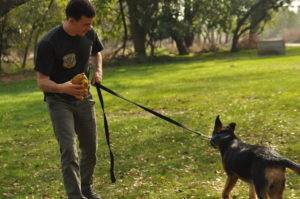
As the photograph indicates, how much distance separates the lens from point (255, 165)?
4.83 m

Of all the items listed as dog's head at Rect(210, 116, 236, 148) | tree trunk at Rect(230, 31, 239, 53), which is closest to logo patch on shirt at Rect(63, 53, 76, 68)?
dog's head at Rect(210, 116, 236, 148)

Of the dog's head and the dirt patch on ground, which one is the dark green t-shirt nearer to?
the dog's head

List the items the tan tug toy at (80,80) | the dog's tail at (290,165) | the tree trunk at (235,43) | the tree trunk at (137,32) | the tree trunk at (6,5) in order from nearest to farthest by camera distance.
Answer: the dog's tail at (290,165), the tan tug toy at (80,80), the tree trunk at (6,5), the tree trunk at (137,32), the tree trunk at (235,43)

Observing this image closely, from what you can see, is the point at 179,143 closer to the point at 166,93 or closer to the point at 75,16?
the point at 75,16

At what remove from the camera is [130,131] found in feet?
37.3

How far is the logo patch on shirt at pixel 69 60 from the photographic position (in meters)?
5.22

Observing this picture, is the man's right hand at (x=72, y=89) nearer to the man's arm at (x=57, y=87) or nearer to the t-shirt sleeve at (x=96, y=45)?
the man's arm at (x=57, y=87)

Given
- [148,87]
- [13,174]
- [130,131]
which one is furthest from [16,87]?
[13,174]

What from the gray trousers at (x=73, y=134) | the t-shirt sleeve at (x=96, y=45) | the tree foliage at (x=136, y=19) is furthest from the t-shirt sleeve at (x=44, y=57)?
the tree foliage at (x=136, y=19)

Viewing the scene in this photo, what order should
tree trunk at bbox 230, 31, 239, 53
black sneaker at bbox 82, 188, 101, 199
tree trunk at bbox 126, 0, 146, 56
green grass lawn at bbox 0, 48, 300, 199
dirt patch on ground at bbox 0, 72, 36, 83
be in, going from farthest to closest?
tree trunk at bbox 230, 31, 239, 53, tree trunk at bbox 126, 0, 146, 56, dirt patch on ground at bbox 0, 72, 36, 83, green grass lawn at bbox 0, 48, 300, 199, black sneaker at bbox 82, 188, 101, 199

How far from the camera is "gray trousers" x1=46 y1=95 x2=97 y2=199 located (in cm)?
519

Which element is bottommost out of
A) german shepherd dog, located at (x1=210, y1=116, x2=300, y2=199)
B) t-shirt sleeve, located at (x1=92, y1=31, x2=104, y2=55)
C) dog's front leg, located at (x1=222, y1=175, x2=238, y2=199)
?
dog's front leg, located at (x1=222, y1=175, x2=238, y2=199)

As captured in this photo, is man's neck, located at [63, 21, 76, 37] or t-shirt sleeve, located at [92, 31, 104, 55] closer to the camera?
man's neck, located at [63, 21, 76, 37]

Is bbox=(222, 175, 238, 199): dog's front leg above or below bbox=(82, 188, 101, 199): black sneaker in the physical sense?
above
